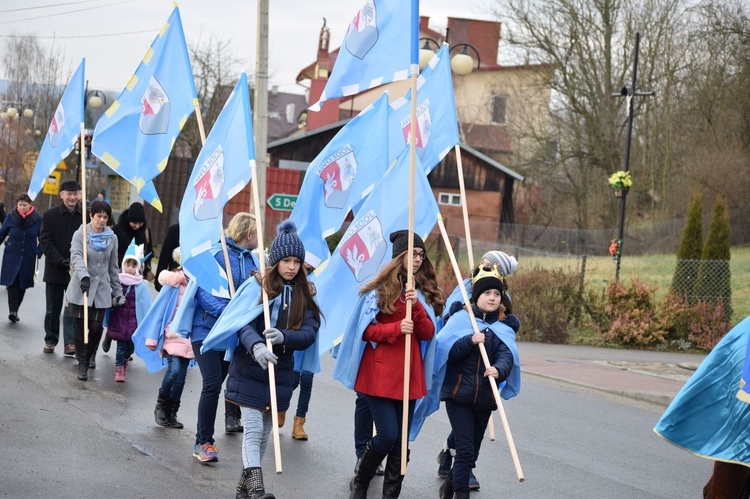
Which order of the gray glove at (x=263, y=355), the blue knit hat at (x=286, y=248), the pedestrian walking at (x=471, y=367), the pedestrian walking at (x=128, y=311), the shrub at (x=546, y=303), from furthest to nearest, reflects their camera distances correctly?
the shrub at (x=546, y=303) → the pedestrian walking at (x=128, y=311) → the pedestrian walking at (x=471, y=367) → the blue knit hat at (x=286, y=248) → the gray glove at (x=263, y=355)

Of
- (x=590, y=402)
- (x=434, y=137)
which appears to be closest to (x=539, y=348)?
(x=590, y=402)

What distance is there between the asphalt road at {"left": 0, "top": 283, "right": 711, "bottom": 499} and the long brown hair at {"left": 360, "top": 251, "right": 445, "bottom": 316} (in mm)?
1363

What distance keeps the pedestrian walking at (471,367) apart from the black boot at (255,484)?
1.20m

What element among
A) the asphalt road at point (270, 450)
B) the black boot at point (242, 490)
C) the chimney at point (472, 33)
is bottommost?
the asphalt road at point (270, 450)

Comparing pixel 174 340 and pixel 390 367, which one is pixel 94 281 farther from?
pixel 390 367

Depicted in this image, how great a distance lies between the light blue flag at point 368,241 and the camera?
7.47 metres

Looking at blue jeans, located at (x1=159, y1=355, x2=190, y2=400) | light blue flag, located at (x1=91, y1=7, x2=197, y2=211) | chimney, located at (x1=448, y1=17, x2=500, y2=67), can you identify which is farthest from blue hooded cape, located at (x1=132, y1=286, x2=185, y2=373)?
chimney, located at (x1=448, y1=17, x2=500, y2=67)

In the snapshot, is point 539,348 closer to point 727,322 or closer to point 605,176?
point 727,322

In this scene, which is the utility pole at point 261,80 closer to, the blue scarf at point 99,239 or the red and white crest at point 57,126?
the red and white crest at point 57,126

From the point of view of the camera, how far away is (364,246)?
7535mm

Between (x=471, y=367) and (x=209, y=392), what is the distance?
1.92m

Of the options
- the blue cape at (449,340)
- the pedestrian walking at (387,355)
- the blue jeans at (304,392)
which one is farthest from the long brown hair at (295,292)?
the blue jeans at (304,392)

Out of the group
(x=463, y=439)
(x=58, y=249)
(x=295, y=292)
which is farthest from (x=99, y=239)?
(x=463, y=439)

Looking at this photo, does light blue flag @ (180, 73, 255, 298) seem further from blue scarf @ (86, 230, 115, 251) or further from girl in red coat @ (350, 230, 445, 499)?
blue scarf @ (86, 230, 115, 251)
